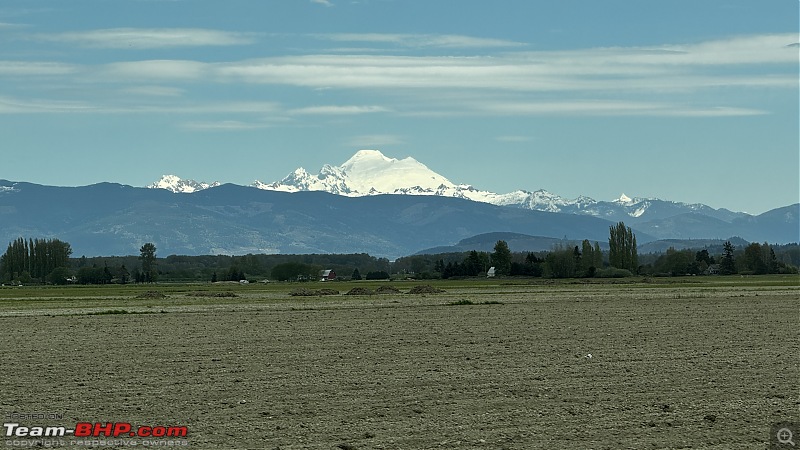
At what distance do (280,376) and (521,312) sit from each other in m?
26.0

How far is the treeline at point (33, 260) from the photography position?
174m

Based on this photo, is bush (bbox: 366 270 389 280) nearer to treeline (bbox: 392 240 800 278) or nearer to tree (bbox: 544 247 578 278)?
treeline (bbox: 392 240 800 278)

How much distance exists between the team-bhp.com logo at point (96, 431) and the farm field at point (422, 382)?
0.30 m

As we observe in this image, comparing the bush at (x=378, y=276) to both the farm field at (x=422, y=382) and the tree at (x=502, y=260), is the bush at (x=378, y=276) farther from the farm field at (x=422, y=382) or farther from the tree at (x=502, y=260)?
the farm field at (x=422, y=382)

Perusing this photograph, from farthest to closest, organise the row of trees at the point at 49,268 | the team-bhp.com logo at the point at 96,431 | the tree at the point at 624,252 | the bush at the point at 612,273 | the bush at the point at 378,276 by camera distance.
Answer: the bush at the point at 378,276 → the row of trees at the point at 49,268 → the tree at the point at 624,252 → the bush at the point at 612,273 → the team-bhp.com logo at the point at 96,431

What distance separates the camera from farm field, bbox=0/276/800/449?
1777cm

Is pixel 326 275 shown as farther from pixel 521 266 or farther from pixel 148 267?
pixel 521 266

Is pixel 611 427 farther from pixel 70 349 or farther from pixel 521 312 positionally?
pixel 521 312

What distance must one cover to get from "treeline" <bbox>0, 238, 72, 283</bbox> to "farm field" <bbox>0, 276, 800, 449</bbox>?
464 feet

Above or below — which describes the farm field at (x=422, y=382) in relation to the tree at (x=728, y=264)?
below

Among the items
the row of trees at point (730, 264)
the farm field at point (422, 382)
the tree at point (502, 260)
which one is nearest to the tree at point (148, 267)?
the tree at point (502, 260)

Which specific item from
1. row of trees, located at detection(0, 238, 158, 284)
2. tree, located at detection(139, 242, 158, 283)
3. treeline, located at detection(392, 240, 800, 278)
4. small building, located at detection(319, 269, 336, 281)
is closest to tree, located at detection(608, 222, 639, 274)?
treeline, located at detection(392, 240, 800, 278)

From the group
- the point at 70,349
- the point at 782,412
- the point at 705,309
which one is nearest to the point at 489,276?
the point at 705,309

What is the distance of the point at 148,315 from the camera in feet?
162
